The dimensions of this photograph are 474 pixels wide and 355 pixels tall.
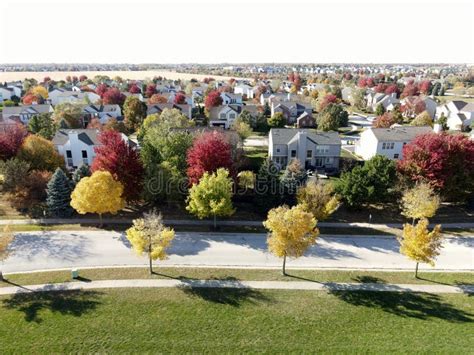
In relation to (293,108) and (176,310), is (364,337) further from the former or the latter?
(293,108)

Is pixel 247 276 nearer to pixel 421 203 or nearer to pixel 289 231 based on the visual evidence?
pixel 289 231

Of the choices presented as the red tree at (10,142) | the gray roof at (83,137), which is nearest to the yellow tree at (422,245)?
the gray roof at (83,137)

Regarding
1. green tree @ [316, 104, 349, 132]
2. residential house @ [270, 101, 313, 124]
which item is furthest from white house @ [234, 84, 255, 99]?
green tree @ [316, 104, 349, 132]

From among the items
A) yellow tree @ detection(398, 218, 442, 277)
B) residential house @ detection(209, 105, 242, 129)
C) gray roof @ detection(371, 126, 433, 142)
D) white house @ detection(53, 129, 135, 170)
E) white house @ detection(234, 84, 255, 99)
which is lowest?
yellow tree @ detection(398, 218, 442, 277)

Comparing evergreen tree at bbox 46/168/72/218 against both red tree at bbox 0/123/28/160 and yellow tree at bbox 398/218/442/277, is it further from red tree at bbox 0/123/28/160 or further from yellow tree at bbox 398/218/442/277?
yellow tree at bbox 398/218/442/277

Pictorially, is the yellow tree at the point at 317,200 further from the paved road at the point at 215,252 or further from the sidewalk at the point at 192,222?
the paved road at the point at 215,252

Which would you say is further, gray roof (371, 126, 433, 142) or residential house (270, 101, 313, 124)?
residential house (270, 101, 313, 124)
